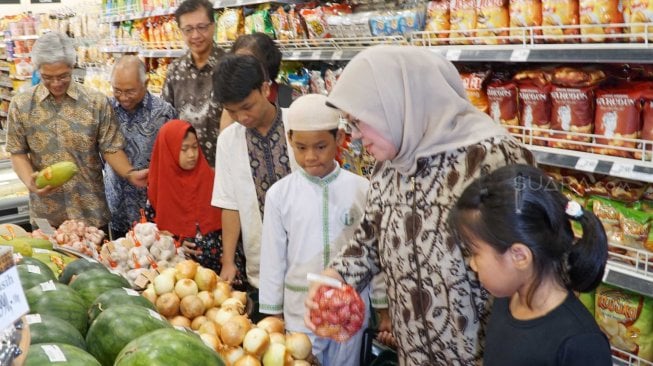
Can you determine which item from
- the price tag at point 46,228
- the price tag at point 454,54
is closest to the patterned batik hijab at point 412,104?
the price tag at point 454,54

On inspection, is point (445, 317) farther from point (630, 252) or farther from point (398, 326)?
point (630, 252)

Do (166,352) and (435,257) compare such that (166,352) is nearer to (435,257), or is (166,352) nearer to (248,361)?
(248,361)

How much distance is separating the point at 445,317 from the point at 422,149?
415 mm

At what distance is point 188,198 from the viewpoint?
2.79 meters

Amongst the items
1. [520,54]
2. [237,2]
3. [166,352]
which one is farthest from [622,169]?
[237,2]

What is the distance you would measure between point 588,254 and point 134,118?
2.74 metres

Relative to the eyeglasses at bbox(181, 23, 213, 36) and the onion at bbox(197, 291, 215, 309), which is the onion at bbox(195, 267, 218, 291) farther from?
the eyeglasses at bbox(181, 23, 213, 36)

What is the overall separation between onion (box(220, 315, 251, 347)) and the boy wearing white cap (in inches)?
16.1

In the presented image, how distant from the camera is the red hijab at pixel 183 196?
2775 mm

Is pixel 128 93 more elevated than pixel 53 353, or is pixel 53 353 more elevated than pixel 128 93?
pixel 128 93

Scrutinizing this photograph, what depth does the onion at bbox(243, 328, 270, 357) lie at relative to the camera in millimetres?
1680

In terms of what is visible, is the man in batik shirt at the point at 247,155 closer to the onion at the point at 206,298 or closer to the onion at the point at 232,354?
the onion at the point at 206,298

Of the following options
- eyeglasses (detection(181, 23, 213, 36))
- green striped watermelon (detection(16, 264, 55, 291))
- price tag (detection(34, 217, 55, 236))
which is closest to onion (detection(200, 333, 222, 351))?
green striped watermelon (detection(16, 264, 55, 291))

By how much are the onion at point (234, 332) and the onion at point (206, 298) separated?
29cm
